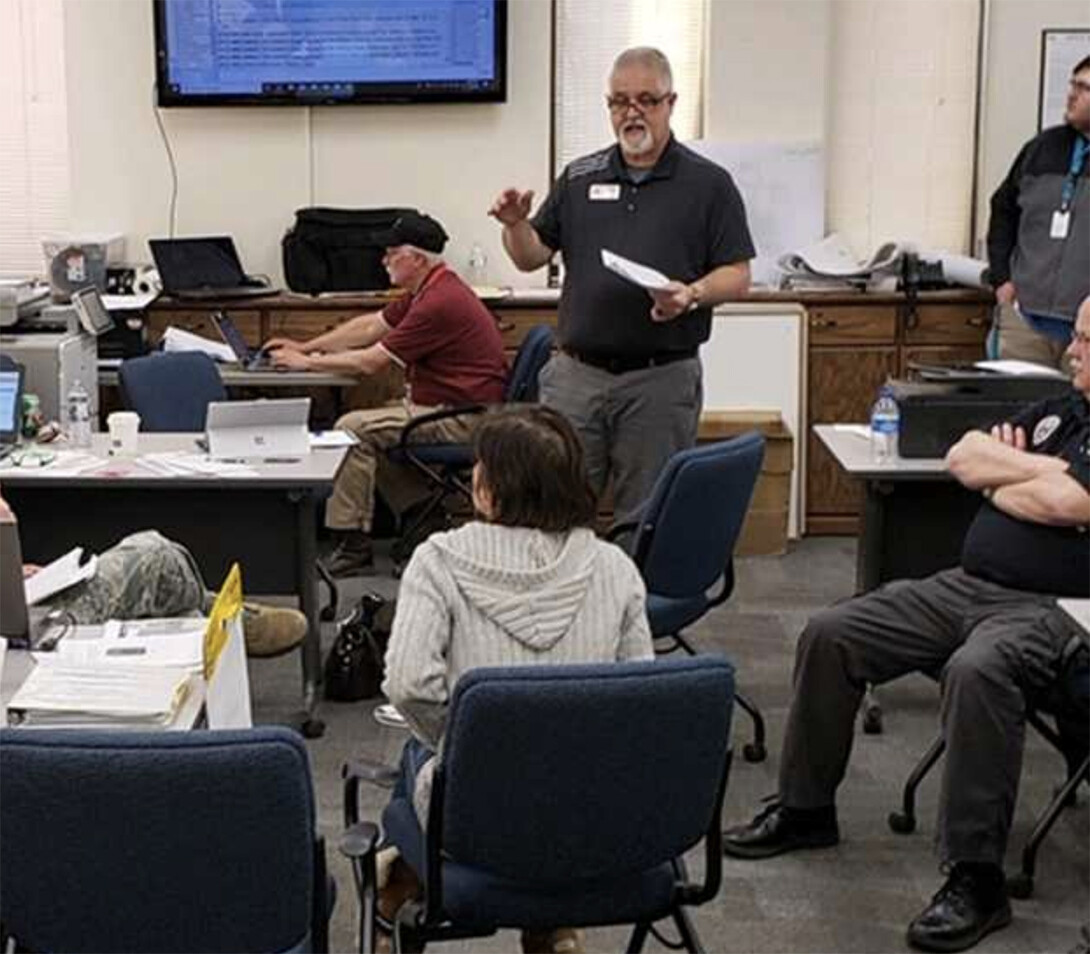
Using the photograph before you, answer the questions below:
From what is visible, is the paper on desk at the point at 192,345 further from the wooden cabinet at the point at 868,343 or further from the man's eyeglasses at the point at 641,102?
the wooden cabinet at the point at 868,343

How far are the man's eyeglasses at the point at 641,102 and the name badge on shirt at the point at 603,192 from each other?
21 centimetres

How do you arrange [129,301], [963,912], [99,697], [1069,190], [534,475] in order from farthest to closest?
[129,301], [1069,190], [963,912], [534,475], [99,697]

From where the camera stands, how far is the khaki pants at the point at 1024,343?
5.56 meters

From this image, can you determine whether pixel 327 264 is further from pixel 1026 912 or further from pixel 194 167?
pixel 1026 912

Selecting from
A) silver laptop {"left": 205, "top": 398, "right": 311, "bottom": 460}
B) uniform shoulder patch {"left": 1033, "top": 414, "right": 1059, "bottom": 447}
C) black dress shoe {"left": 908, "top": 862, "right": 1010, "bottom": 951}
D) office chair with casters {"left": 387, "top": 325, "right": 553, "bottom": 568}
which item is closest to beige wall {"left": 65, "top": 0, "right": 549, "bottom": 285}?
office chair with casters {"left": 387, "top": 325, "right": 553, "bottom": 568}

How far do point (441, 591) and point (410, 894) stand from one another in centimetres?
54

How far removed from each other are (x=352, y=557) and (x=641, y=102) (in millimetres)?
2180

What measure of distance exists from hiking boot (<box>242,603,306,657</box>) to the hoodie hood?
1421 mm

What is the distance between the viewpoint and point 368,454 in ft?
18.4

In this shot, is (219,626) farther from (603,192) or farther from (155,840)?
(603,192)

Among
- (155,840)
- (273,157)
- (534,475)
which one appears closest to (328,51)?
(273,157)

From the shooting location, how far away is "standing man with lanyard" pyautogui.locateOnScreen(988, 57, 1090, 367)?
5.39 meters

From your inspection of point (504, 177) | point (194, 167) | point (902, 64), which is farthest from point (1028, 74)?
point (194, 167)

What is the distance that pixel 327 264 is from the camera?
6.28 meters
